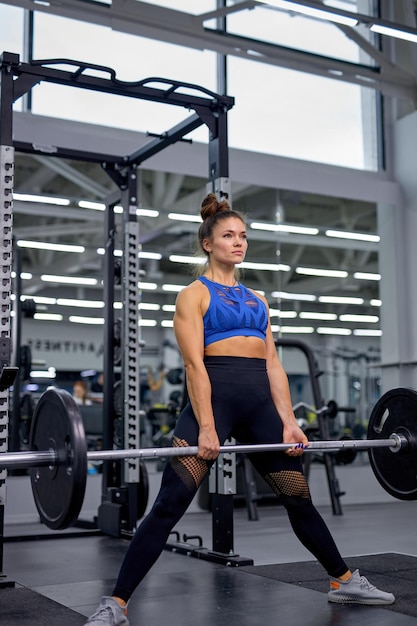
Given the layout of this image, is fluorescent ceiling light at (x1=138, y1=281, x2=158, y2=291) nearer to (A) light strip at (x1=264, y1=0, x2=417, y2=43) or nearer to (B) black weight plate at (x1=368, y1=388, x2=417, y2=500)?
(A) light strip at (x1=264, y1=0, x2=417, y2=43)

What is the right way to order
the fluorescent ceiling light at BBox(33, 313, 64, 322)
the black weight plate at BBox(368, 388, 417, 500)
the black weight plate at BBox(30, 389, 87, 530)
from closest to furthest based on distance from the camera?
the black weight plate at BBox(30, 389, 87, 530) < the black weight plate at BBox(368, 388, 417, 500) < the fluorescent ceiling light at BBox(33, 313, 64, 322)

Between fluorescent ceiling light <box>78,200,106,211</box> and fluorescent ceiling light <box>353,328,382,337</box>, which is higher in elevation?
fluorescent ceiling light <box>78,200,106,211</box>

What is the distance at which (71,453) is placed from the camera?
2139mm

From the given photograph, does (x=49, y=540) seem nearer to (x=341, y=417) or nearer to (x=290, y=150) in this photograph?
(x=290, y=150)

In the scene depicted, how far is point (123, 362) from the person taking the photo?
177 inches

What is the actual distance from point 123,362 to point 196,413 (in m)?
2.13

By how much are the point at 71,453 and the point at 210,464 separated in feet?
1.72

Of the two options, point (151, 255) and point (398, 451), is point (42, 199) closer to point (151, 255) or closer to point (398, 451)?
point (151, 255)

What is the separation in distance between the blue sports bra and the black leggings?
85 millimetres

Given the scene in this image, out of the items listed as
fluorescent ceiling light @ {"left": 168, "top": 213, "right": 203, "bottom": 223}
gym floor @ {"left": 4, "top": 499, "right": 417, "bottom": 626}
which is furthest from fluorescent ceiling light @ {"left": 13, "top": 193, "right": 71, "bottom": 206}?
gym floor @ {"left": 4, "top": 499, "right": 417, "bottom": 626}

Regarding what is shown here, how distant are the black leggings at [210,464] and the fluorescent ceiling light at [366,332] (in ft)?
15.8

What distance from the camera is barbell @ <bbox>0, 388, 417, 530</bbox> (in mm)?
2135

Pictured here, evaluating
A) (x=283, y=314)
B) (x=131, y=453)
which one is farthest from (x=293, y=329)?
(x=131, y=453)

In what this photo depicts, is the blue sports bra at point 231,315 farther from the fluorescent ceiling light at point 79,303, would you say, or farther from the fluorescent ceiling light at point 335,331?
the fluorescent ceiling light at point 79,303
